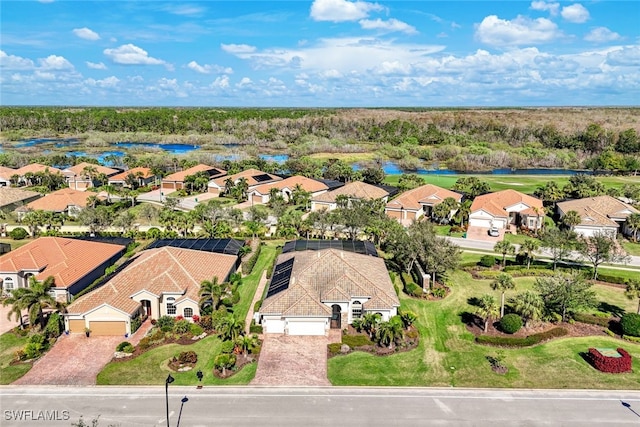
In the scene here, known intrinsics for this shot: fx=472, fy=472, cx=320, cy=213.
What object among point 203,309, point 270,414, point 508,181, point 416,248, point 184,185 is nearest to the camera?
point 270,414

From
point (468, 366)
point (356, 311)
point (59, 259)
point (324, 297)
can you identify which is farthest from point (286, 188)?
point (468, 366)

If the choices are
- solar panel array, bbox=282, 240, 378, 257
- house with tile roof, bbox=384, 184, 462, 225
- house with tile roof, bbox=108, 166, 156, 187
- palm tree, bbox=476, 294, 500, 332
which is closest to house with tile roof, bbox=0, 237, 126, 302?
solar panel array, bbox=282, 240, 378, 257

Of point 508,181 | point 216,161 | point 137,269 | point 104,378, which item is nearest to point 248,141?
point 216,161

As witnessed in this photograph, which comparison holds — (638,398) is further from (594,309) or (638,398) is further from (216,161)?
(216,161)

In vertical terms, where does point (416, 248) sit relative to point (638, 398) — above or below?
above

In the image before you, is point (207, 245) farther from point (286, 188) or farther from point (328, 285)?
point (286, 188)

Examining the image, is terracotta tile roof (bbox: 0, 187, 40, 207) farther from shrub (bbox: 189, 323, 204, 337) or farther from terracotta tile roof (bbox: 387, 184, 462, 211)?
terracotta tile roof (bbox: 387, 184, 462, 211)

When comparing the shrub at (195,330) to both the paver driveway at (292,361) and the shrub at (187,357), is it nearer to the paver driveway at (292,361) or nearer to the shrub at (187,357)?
the shrub at (187,357)
